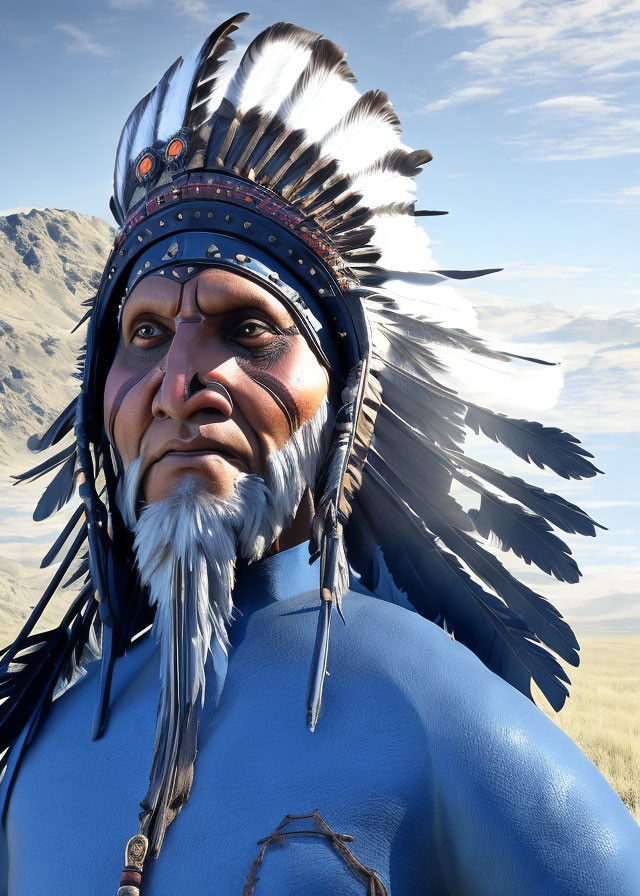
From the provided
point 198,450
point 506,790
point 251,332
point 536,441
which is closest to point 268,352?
point 251,332

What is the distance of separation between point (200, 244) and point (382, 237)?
50cm

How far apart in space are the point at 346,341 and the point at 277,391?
0.99ft

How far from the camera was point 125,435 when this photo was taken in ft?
6.88

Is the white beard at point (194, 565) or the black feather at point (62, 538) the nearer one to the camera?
the white beard at point (194, 565)

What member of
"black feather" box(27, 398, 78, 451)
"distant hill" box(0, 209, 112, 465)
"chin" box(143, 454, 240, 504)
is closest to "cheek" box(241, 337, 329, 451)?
"chin" box(143, 454, 240, 504)

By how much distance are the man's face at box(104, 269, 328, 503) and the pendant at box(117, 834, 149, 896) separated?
679mm

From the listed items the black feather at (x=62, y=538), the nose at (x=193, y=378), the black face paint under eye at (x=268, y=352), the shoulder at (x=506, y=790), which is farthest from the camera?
the black feather at (x=62, y=538)

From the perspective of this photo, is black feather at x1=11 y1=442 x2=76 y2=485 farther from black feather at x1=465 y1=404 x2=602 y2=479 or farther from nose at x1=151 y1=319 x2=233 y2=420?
black feather at x1=465 y1=404 x2=602 y2=479

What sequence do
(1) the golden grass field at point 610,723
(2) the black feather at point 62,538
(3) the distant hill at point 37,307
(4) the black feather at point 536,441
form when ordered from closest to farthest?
(4) the black feather at point 536,441
(2) the black feather at point 62,538
(1) the golden grass field at point 610,723
(3) the distant hill at point 37,307

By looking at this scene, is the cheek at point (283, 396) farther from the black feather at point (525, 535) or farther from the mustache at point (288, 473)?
the black feather at point (525, 535)

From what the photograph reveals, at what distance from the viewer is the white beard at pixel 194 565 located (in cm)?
184

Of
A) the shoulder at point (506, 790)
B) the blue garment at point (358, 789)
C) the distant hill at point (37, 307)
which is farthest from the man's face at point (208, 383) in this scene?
the distant hill at point (37, 307)

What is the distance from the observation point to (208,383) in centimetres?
→ 198

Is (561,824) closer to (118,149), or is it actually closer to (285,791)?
(285,791)
